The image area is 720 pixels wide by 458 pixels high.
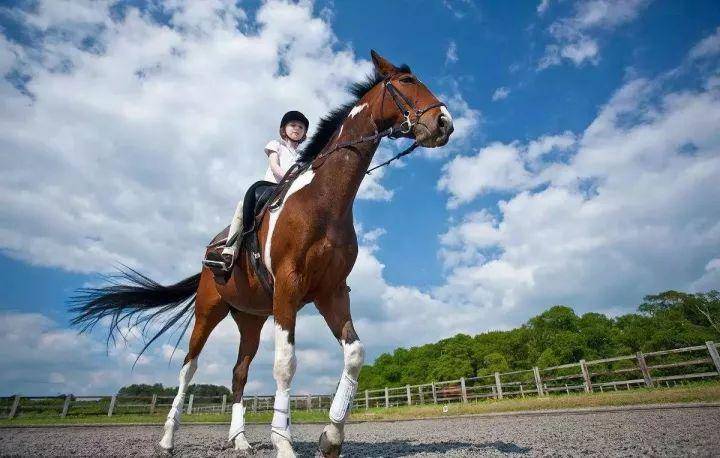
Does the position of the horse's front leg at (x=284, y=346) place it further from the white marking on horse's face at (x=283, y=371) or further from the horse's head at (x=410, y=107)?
the horse's head at (x=410, y=107)

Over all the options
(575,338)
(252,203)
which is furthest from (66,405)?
(575,338)

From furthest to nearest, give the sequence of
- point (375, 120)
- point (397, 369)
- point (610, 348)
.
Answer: point (397, 369), point (610, 348), point (375, 120)

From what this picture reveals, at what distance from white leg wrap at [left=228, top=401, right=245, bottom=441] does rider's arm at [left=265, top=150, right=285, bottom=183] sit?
3.33m

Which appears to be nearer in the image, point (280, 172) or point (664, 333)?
point (280, 172)

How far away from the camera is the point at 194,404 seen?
3225 centimetres

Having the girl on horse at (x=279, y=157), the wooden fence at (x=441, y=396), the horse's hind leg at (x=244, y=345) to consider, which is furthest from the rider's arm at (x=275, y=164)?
the wooden fence at (x=441, y=396)

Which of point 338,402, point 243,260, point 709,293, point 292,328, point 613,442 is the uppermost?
point 709,293

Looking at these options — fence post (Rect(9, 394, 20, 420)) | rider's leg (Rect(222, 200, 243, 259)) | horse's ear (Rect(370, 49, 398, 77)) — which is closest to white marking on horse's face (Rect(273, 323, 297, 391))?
rider's leg (Rect(222, 200, 243, 259))

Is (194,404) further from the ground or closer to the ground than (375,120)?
closer to the ground

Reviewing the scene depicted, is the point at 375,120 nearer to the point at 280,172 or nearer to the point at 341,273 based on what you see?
the point at 280,172

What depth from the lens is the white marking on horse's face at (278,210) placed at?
426 centimetres

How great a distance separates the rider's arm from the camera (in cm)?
499

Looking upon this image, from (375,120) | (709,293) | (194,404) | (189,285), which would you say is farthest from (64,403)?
(709,293)

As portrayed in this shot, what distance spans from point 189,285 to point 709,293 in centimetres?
6706
